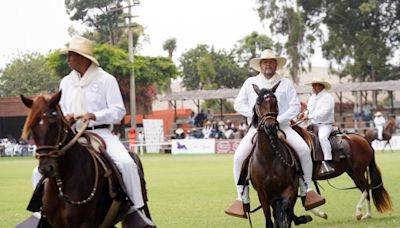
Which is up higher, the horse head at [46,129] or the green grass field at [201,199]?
the horse head at [46,129]

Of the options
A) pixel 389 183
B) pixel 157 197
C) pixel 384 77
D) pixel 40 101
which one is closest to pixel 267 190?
pixel 40 101

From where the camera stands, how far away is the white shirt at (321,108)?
15055mm

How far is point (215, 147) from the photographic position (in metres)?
48.3

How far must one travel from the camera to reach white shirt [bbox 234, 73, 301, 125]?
38.3 ft

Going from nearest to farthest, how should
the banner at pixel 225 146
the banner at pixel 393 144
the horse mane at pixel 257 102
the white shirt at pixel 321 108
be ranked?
the horse mane at pixel 257 102 < the white shirt at pixel 321 108 < the banner at pixel 393 144 < the banner at pixel 225 146

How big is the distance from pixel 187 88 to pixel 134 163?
78.7 meters

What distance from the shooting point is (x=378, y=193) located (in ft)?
48.0

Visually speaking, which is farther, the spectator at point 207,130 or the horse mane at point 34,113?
the spectator at point 207,130

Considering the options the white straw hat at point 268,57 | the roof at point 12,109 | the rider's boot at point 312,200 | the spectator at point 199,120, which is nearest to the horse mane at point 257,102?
the white straw hat at point 268,57

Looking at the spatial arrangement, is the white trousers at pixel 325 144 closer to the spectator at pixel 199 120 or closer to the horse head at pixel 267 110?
the horse head at pixel 267 110

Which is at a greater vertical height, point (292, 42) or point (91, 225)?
point (292, 42)

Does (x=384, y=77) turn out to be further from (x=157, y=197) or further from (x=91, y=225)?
(x=91, y=225)

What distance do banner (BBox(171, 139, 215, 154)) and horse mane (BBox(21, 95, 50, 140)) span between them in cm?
4087

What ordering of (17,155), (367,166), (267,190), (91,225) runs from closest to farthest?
1. (91,225)
2. (267,190)
3. (367,166)
4. (17,155)
